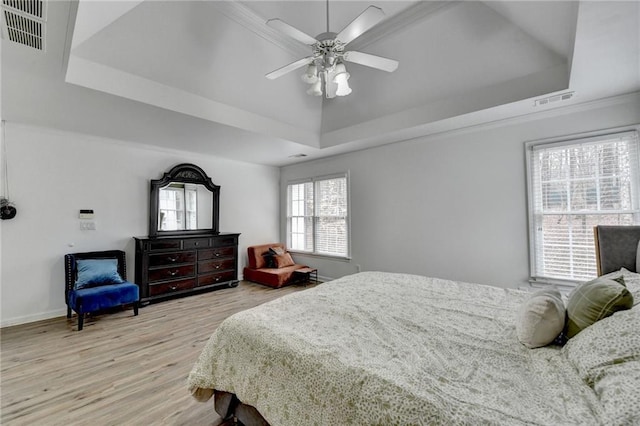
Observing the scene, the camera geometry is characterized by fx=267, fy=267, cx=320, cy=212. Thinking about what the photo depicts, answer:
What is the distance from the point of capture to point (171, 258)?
173 inches

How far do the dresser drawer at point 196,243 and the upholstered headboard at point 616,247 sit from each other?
522cm

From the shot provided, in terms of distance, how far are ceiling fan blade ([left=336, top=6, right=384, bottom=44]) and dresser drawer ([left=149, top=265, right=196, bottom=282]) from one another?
4.13 m

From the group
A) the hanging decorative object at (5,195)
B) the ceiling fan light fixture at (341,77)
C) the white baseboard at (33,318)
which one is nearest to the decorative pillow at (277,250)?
the white baseboard at (33,318)

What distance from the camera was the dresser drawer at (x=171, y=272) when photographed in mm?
4195

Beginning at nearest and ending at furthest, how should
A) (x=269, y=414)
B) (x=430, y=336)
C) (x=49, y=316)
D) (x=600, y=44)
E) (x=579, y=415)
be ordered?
1. (x=579, y=415)
2. (x=269, y=414)
3. (x=430, y=336)
4. (x=600, y=44)
5. (x=49, y=316)

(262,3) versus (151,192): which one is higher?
(262,3)

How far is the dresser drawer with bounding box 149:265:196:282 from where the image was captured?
420cm

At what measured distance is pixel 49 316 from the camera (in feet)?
12.0

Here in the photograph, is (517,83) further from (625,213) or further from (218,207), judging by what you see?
(218,207)

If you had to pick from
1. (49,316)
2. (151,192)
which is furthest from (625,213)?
(49,316)

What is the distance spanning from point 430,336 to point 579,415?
661 mm

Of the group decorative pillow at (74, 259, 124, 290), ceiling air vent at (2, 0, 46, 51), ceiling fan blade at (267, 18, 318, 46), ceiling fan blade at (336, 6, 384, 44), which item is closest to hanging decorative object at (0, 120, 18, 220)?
decorative pillow at (74, 259, 124, 290)

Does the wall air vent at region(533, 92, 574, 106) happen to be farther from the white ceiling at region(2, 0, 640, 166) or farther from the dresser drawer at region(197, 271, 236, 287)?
the dresser drawer at region(197, 271, 236, 287)

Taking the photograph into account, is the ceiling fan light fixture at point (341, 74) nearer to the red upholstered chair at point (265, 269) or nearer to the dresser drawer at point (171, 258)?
the red upholstered chair at point (265, 269)
